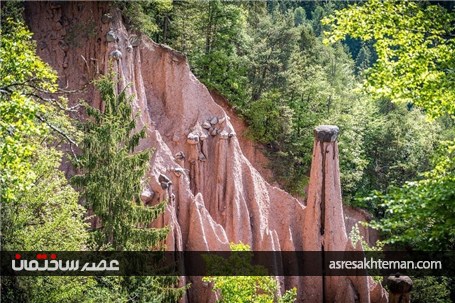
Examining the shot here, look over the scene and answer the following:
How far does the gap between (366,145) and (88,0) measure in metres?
23.4

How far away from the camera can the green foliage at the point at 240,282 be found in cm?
1712

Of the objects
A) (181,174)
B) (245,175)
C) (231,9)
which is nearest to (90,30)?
(181,174)

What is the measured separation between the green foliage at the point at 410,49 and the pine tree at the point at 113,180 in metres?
8.41

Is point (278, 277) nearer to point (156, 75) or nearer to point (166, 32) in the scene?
point (156, 75)

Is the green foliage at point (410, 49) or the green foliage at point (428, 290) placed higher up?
the green foliage at point (410, 49)

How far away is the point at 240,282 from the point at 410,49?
1024 cm

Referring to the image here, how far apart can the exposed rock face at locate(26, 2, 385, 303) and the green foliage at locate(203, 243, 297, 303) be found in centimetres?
213

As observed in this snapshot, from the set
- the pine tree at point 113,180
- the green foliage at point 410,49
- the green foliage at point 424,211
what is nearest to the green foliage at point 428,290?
the pine tree at point 113,180

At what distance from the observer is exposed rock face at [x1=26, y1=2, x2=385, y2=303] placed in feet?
69.1

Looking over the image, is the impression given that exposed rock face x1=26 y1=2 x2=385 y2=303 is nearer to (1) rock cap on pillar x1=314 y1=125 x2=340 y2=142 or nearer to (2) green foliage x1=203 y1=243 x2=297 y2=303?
Result: (1) rock cap on pillar x1=314 y1=125 x2=340 y2=142

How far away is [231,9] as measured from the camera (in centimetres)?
3403

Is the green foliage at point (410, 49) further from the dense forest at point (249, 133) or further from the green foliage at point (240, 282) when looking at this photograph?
the green foliage at point (240, 282)

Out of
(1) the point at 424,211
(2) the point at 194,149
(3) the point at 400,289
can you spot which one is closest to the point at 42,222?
(2) the point at 194,149

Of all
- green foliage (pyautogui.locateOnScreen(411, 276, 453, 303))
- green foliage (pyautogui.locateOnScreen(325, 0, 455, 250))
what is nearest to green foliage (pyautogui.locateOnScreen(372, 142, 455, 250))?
green foliage (pyautogui.locateOnScreen(325, 0, 455, 250))
